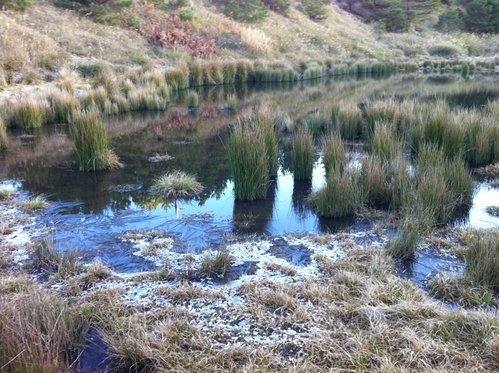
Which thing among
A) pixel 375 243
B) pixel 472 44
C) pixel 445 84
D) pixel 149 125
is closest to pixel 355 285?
pixel 375 243

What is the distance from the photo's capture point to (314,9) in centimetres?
3647

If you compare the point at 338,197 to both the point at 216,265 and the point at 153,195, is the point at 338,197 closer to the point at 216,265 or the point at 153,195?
the point at 216,265

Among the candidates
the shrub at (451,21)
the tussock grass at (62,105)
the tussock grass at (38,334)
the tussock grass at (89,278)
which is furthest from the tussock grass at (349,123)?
the shrub at (451,21)

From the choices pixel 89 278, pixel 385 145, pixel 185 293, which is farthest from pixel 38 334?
pixel 385 145

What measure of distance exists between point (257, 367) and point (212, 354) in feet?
1.09

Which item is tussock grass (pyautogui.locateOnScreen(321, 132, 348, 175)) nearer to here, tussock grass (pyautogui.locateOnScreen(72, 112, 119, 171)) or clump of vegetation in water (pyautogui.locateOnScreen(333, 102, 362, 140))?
clump of vegetation in water (pyautogui.locateOnScreen(333, 102, 362, 140))

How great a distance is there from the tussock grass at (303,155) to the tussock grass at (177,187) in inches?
59.2

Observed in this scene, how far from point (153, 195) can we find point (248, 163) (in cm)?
146

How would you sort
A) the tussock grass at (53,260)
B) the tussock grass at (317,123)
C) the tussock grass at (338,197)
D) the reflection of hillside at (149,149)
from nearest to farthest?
the tussock grass at (53,260) < the tussock grass at (338,197) < the reflection of hillside at (149,149) < the tussock grass at (317,123)

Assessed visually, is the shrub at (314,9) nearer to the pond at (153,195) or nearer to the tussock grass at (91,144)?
the pond at (153,195)

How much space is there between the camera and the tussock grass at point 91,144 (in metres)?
7.01

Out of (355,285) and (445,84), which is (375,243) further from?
(445,84)

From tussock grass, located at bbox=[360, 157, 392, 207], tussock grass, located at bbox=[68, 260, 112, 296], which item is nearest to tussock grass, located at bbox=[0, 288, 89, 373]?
tussock grass, located at bbox=[68, 260, 112, 296]

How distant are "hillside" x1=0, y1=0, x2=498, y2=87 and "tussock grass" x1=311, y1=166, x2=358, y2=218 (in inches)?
441
